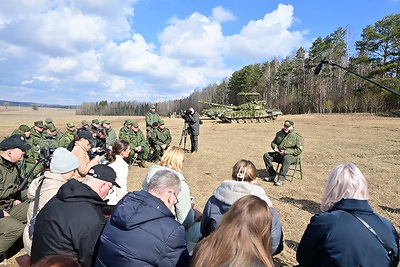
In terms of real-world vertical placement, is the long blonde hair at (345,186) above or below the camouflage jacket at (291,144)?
above

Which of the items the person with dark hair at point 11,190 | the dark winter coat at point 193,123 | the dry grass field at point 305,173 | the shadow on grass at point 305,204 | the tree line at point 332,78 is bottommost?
the shadow on grass at point 305,204

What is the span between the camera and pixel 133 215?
1647 mm

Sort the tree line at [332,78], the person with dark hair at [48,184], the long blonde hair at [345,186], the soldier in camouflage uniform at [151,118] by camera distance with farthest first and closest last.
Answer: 1. the tree line at [332,78]
2. the soldier in camouflage uniform at [151,118]
3. the person with dark hair at [48,184]
4. the long blonde hair at [345,186]

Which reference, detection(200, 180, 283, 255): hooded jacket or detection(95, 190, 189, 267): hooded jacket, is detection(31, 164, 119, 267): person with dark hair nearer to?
detection(95, 190, 189, 267): hooded jacket

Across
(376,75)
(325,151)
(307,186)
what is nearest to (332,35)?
Result: (376,75)

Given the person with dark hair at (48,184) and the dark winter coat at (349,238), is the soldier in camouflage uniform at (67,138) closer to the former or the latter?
the person with dark hair at (48,184)

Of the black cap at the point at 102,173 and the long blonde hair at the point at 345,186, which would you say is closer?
the long blonde hair at the point at 345,186

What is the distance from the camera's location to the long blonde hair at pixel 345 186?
192 cm

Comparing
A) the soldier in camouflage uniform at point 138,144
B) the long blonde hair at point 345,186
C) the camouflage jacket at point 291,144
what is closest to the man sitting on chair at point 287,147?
the camouflage jacket at point 291,144

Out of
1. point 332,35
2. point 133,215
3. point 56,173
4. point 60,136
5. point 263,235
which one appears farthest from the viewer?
point 332,35

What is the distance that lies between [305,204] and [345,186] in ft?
11.9

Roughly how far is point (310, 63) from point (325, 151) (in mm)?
33886

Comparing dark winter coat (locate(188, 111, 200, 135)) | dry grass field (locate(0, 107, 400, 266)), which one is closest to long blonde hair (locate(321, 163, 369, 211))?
dry grass field (locate(0, 107, 400, 266))

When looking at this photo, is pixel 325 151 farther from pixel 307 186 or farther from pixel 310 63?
pixel 310 63
